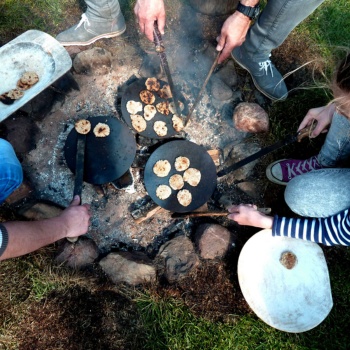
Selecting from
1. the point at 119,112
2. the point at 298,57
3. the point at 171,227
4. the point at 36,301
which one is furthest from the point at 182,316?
the point at 298,57

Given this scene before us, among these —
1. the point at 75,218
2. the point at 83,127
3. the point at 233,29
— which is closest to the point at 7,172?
the point at 75,218

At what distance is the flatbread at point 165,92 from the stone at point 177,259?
1.38 metres

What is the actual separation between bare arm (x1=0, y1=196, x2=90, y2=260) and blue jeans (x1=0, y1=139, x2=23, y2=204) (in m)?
0.40

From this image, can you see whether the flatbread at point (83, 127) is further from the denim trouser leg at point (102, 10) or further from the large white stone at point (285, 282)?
the large white stone at point (285, 282)

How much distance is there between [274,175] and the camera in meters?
2.97

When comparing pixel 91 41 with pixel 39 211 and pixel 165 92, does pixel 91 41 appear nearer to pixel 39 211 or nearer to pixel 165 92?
pixel 165 92

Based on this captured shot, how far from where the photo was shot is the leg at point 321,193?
238cm

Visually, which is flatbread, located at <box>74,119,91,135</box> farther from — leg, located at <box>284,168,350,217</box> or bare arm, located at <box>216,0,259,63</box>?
leg, located at <box>284,168,350,217</box>

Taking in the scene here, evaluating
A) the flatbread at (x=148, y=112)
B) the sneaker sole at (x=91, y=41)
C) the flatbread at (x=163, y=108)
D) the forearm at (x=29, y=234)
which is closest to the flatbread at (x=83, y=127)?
the flatbread at (x=148, y=112)

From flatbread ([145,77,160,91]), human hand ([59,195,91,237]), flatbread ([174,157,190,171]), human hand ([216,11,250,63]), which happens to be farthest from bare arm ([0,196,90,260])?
human hand ([216,11,250,63])

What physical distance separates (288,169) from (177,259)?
53.0 inches

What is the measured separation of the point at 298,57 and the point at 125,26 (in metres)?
1.94

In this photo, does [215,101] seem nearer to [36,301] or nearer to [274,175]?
[274,175]

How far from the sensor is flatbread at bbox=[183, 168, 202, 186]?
9.37 feet
